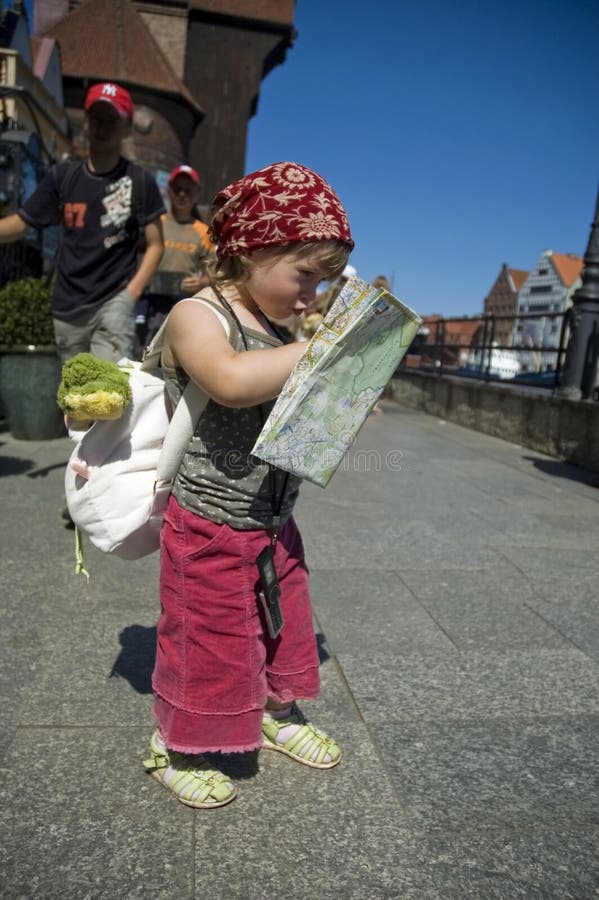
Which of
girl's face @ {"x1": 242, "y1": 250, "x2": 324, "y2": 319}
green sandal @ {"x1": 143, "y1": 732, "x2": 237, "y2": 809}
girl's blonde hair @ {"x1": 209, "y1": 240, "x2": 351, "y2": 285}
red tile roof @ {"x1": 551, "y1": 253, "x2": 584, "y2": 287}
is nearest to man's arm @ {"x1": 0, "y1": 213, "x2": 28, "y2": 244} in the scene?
girl's blonde hair @ {"x1": 209, "y1": 240, "x2": 351, "y2": 285}

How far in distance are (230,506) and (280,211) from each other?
693 mm

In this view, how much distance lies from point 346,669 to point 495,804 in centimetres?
81

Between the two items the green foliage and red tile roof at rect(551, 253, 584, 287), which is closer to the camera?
the green foliage

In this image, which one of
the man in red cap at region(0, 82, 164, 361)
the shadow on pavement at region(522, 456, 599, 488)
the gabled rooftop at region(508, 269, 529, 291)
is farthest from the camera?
the gabled rooftop at region(508, 269, 529, 291)

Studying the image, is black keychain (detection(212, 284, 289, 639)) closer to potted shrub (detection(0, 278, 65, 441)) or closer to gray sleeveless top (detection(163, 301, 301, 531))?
gray sleeveless top (detection(163, 301, 301, 531))

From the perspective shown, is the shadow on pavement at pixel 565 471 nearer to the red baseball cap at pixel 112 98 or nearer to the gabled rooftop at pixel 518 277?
the red baseball cap at pixel 112 98

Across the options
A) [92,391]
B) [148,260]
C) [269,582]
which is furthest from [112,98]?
[269,582]

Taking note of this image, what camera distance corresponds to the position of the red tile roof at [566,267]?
88375mm

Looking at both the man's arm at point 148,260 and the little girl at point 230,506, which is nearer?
the little girl at point 230,506

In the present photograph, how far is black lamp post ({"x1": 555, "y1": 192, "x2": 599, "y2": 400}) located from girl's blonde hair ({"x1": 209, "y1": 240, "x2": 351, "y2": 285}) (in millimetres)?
6719

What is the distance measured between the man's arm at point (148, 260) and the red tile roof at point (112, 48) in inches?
1098

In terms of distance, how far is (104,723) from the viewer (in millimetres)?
2168

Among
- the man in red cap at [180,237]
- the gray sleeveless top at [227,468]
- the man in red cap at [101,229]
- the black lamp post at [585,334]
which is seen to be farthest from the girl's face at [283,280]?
the black lamp post at [585,334]

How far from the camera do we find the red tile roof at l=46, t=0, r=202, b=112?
2916cm
